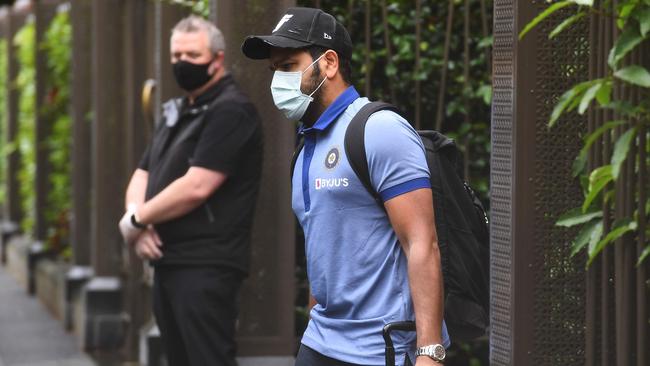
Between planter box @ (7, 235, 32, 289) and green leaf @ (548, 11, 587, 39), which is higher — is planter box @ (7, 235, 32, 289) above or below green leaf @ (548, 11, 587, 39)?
below

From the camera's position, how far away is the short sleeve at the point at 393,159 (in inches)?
150

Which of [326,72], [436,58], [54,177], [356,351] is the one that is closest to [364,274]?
[356,351]

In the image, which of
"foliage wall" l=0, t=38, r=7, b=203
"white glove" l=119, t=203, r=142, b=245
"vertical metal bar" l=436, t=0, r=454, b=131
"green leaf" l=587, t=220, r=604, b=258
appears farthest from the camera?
"foliage wall" l=0, t=38, r=7, b=203

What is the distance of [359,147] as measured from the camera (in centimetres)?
387

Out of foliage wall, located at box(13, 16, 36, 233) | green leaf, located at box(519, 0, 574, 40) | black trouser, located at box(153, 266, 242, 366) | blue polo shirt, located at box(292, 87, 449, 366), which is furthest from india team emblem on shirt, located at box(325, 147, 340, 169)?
foliage wall, located at box(13, 16, 36, 233)

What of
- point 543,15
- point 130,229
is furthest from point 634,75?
point 130,229

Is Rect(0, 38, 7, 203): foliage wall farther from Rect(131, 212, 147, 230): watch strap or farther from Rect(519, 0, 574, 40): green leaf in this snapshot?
Rect(519, 0, 574, 40): green leaf

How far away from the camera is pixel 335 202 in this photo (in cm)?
395

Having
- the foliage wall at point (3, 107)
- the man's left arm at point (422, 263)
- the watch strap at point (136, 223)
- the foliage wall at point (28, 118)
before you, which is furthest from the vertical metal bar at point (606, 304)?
the foliage wall at point (3, 107)

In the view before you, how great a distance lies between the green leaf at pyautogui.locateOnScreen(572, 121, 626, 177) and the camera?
4074 millimetres

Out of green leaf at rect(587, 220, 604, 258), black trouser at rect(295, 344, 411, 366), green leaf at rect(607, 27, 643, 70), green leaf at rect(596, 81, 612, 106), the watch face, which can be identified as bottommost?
black trouser at rect(295, 344, 411, 366)

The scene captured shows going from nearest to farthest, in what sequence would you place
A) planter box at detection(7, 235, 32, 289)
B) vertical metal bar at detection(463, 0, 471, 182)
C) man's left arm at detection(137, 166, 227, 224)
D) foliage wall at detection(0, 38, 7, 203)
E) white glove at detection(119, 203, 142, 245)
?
vertical metal bar at detection(463, 0, 471, 182)
man's left arm at detection(137, 166, 227, 224)
white glove at detection(119, 203, 142, 245)
planter box at detection(7, 235, 32, 289)
foliage wall at detection(0, 38, 7, 203)

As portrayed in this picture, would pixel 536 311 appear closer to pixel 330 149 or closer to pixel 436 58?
pixel 330 149

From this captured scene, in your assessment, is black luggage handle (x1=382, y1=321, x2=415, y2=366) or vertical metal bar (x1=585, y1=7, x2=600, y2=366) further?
vertical metal bar (x1=585, y1=7, x2=600, y2=366)
